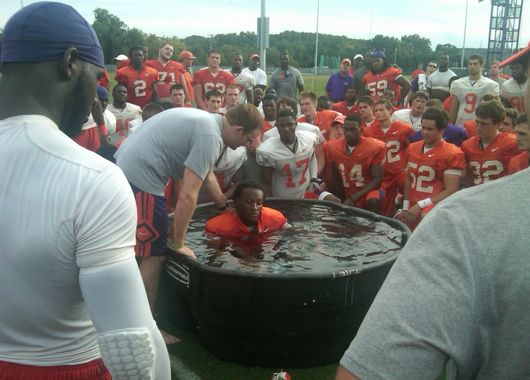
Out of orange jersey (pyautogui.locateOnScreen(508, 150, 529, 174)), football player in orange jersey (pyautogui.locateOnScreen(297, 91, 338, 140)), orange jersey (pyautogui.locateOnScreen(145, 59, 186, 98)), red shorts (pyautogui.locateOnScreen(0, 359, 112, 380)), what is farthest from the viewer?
orange jersey (pyautogui.locateOnScreen(145, 59, 186, 98))

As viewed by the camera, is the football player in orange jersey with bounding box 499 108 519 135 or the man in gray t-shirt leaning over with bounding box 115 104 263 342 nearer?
the man in gray t-shirt leaning over with bounding box 115 104 263 342

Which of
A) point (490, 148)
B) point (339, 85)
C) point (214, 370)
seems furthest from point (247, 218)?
point (339, 85)

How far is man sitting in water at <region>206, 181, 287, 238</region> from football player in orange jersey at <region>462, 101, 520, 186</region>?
2.54m

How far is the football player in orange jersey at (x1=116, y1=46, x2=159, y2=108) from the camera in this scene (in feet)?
36.0

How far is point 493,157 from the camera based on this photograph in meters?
6.69

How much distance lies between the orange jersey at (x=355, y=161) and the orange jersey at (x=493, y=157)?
111cm

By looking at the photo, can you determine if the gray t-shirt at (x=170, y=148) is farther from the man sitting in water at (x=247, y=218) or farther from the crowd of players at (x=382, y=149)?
the crowd of players at (x=382, y=149)

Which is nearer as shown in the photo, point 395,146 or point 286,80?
point 395,146

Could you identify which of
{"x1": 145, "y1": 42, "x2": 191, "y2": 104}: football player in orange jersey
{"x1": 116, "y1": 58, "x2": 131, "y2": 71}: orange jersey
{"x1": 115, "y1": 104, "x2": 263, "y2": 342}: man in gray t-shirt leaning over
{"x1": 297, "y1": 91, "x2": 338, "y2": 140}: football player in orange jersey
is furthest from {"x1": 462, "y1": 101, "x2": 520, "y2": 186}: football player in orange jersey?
{"x1": 116, "y1": 58, "x2": 131, "y2": 71}: orange jersey

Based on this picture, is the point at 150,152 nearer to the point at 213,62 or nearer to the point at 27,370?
the point at 27,370

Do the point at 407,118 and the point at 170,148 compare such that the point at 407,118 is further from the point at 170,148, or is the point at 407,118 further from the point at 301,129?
the point at 170,148

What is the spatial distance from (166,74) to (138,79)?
0.67m

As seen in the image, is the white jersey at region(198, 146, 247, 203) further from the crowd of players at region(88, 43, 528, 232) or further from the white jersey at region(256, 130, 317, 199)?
the white jersey at region(256, 130, 317, 199)

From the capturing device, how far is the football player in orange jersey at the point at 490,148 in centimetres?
667
